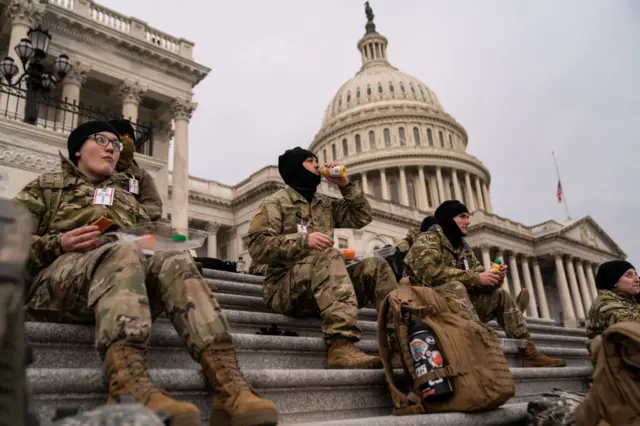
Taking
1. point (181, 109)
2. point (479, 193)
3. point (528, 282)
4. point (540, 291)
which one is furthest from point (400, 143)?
point (181, 109)

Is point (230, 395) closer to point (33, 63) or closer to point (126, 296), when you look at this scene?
point (126, 296)

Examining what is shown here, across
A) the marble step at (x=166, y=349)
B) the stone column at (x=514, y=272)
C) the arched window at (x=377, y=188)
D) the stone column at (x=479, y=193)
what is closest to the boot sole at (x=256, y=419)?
the marble step at (x=166, y=349)

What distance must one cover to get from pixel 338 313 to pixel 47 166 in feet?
35.8

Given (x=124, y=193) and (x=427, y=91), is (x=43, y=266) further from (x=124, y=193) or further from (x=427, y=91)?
(x=427, y=91)

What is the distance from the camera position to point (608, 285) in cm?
534

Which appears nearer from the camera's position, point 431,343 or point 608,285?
point 431,343

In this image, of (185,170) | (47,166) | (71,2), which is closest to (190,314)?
(47,166)

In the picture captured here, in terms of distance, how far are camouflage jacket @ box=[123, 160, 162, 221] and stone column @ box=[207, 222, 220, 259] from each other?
25.3 meters

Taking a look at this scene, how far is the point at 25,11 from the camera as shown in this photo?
16.0 meters

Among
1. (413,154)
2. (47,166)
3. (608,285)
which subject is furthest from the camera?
(413,154)

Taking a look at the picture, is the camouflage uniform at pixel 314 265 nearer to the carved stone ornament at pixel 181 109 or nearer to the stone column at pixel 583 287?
the carved stone ornament at pixel 181 109

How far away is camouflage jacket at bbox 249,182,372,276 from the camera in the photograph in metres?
3.91

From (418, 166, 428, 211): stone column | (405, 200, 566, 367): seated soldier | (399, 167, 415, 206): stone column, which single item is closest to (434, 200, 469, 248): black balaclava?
(405, 200, 566, 367): seated soldier

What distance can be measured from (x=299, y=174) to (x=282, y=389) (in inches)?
84.6
